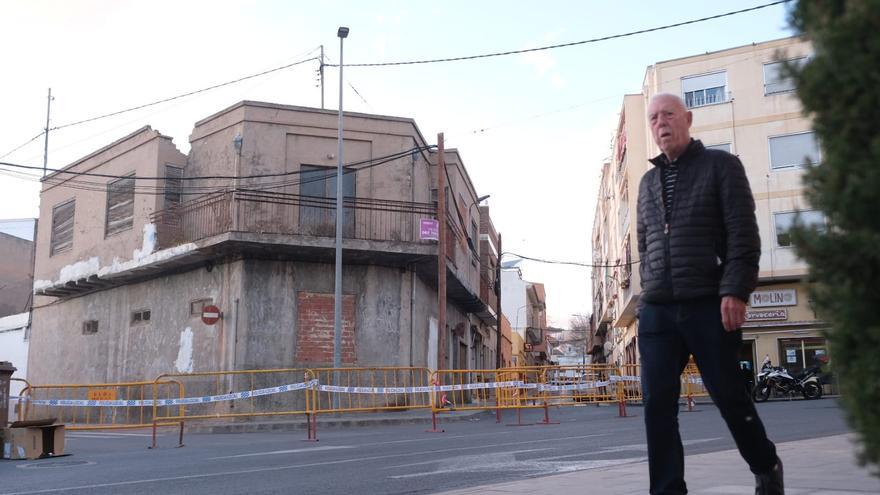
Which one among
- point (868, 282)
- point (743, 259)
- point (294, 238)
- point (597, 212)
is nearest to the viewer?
point (868, 282)

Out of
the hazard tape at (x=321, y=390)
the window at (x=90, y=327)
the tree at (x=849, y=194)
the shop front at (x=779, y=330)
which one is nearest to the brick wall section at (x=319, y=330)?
the hazard tape at (x=321, y=390)

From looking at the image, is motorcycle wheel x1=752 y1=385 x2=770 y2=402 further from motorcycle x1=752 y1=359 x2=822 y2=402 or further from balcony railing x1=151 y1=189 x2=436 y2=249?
balcony railing x1=151 y1=189 x2=436 y2=249

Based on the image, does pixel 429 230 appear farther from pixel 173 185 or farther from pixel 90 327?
pixel 90 327

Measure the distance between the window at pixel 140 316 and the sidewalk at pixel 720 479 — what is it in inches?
763

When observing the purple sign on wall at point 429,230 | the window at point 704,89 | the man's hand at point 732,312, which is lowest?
the man's hand at point 732,312

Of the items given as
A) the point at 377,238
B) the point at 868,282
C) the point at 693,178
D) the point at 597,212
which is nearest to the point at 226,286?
the point at 377,238

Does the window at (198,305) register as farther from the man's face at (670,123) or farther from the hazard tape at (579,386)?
the man's face at (670,123)

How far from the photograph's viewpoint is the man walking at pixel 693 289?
3.50 meters

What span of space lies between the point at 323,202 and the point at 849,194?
20.8 meters

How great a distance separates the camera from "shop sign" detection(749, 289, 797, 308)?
3147 cm

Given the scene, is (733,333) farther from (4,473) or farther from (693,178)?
(4,473)

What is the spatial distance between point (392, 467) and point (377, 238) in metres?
14.1

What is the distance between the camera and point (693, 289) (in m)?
3.57

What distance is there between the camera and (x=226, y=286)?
2116 centimetres
